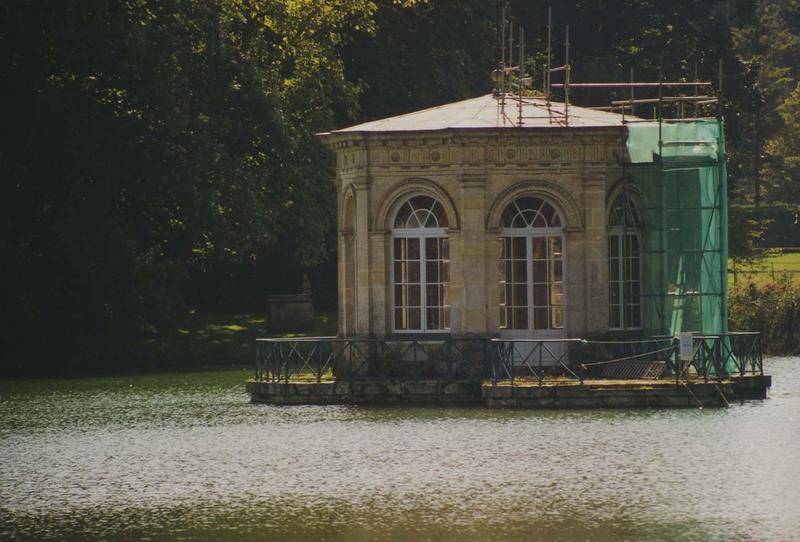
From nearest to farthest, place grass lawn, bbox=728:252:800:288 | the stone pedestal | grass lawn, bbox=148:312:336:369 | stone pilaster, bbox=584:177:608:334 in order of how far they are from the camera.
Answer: stone pilaster, bbox=584:177:608:334
grass lawn, bbox=148:312:336:369
the stone pedestal
grass lawn, bbox=728:252:800:288

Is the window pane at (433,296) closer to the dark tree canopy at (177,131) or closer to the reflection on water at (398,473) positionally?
the reflection on water at (398,473)

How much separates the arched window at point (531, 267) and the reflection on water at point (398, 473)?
3.81 m

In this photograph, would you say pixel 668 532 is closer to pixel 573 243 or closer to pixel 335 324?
pixel 573 243

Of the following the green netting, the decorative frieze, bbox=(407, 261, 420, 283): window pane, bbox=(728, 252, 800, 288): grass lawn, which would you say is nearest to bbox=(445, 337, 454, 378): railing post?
bbox=(407, 261, 420, 283): window pane

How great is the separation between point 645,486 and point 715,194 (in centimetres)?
1366

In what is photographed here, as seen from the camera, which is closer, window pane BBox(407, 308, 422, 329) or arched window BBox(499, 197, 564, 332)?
arched window BBox(499, 197, 564, 332)

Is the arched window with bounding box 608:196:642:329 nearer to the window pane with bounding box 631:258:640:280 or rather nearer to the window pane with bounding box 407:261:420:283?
the window pane with bounding box 631:258:640:280

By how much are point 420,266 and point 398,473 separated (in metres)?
10.5

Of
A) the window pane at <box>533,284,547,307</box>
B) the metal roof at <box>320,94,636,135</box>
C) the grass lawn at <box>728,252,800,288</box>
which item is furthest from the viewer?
the grass lawn at <box>728,252,800,288</box>

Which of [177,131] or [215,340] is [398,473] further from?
[215,340]

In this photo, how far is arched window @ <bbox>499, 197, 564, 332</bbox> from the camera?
3456 centimetres

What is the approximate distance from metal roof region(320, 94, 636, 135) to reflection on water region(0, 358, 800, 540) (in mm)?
5516

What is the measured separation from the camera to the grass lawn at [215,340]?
48344 millimetres

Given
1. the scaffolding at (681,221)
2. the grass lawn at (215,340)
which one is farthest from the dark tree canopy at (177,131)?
the scaffolding at (681,221)
